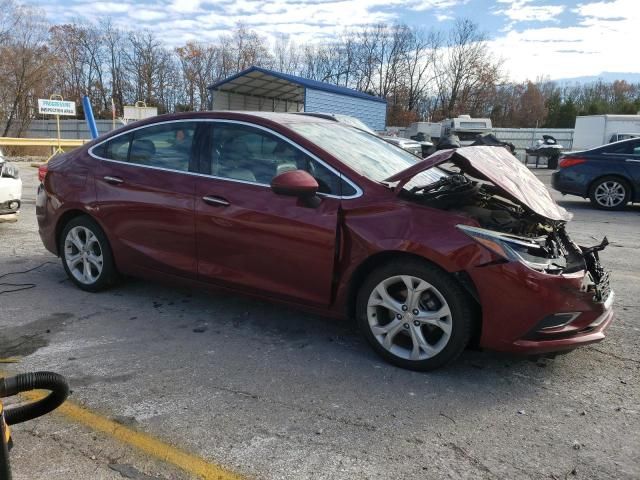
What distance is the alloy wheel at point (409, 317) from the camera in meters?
3.22

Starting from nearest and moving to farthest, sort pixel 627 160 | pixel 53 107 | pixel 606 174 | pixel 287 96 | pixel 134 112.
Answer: pixel 627 160 → pixel 606 174 → pixel 53 107 → pixel 134 112 → pixel 287 96

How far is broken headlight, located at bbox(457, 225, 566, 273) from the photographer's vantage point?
3064 mm

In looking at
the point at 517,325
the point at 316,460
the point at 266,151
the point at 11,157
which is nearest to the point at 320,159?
the point at 266,151

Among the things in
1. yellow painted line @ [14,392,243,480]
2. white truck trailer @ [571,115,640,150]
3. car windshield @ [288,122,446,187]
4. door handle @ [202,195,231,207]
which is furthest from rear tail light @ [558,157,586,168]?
white truck trailer @ [571,115,640,150]

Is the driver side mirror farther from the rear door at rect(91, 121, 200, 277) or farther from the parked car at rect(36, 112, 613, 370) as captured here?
the rear door at rect(91, 121, 200, 277)

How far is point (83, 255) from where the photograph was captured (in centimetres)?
482

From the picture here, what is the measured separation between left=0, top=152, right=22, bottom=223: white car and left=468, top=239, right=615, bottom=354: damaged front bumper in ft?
20.5

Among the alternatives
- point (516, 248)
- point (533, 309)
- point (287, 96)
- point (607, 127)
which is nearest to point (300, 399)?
point (533, 309)

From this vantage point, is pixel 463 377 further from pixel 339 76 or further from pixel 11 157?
pixel 339 76

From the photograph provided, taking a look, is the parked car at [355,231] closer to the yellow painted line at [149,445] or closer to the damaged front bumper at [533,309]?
the damaged front bumper at [533,309]

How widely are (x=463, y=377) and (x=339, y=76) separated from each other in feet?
236

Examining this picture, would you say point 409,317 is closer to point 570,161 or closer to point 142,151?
point 142,151

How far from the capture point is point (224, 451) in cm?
253

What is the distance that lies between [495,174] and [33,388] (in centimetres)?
285
